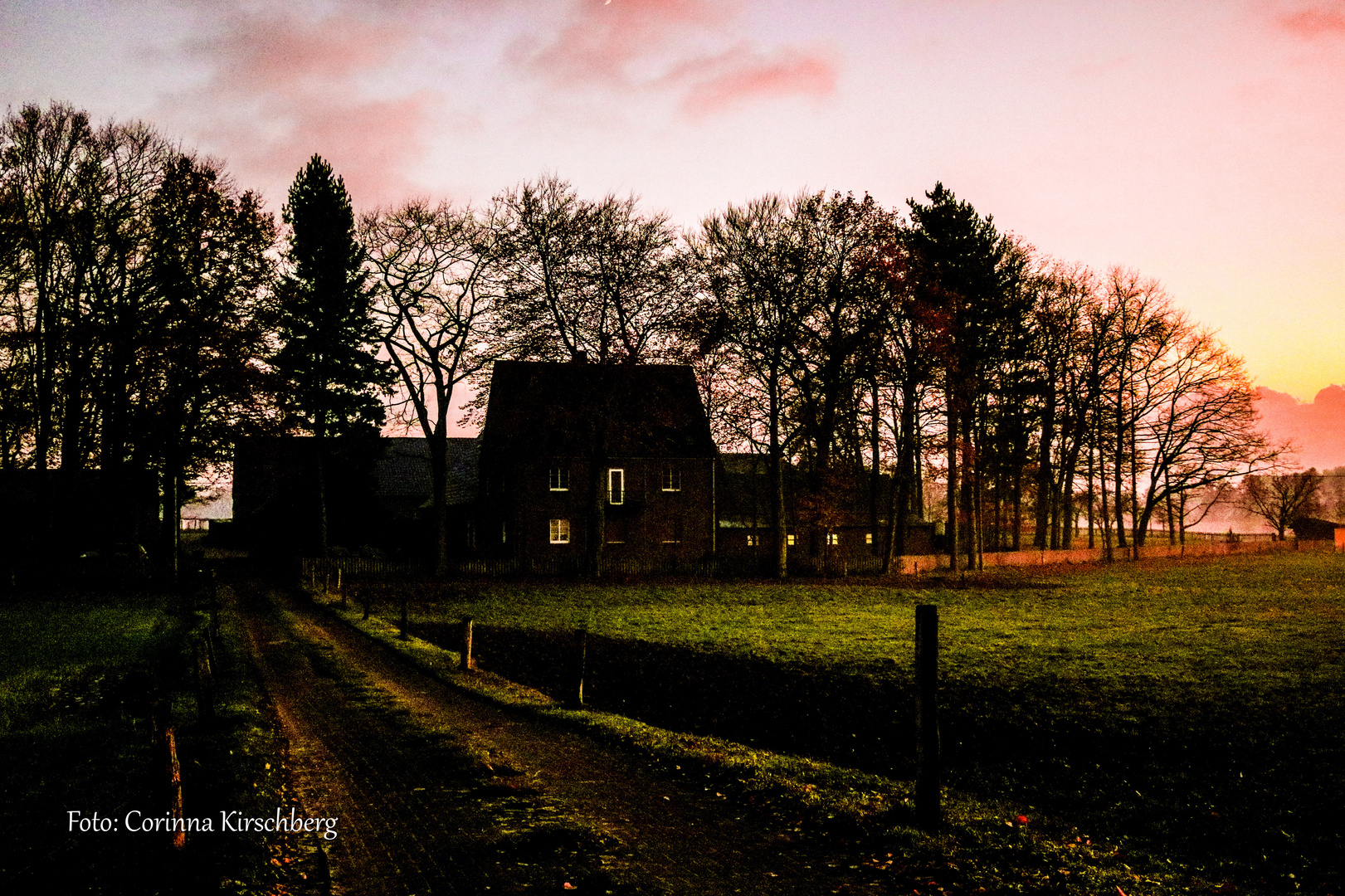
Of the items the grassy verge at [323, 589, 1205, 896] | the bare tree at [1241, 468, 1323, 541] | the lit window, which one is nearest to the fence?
the lit window

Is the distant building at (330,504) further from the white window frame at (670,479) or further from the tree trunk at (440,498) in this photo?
the white window frame at (670,479)

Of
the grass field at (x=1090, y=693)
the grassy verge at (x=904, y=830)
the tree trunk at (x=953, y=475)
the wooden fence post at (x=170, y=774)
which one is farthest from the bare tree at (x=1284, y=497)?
the wooden fence post at (x=170, y=774)

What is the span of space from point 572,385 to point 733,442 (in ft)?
28.2

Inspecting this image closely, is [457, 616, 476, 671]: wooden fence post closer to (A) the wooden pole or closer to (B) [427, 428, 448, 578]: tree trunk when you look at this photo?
(A) the wooden pole

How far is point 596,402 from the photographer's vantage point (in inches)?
1604

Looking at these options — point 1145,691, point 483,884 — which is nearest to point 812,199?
point 1145,691

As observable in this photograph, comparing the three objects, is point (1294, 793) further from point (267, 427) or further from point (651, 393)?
point (267, 427)

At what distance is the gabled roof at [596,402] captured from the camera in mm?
40562

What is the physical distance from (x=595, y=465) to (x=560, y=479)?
32.0 feet

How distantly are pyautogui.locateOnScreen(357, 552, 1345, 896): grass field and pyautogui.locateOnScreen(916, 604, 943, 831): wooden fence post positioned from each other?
5.39ft

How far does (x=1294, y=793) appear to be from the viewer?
9.37 meters

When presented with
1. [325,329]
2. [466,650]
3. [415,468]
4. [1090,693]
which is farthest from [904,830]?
[415,468]

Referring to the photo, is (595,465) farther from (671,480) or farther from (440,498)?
(671,480)

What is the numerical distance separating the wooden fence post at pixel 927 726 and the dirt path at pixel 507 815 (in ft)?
4.20
